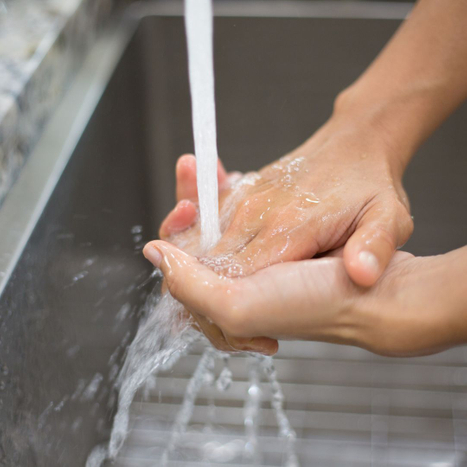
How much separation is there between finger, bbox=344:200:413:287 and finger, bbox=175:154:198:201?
0.77 ft

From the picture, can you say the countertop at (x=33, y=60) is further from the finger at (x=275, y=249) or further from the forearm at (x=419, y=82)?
the forearm at (x=419, y=82)

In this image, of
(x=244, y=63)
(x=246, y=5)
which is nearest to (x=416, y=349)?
(x=244, y=63)

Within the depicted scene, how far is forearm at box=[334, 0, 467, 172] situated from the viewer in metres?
0.68

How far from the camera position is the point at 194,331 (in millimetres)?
616

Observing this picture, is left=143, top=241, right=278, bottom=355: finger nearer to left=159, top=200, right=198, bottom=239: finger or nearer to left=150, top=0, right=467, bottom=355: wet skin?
left=150, top=0, right=467, bottom=355: wet skin

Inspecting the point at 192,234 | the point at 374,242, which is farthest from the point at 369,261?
the point at 192,234

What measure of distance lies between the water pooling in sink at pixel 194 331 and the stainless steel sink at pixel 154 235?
0.02 m

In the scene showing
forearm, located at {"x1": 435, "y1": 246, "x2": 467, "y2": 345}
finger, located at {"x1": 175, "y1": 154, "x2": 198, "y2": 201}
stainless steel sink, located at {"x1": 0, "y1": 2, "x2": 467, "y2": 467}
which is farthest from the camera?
finger, located at {"x1": 175, "y1": 154, "x2": 198, "y2": 201}

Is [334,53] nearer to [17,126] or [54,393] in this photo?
[17,126]

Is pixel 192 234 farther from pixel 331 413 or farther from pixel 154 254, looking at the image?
pixel 331 413

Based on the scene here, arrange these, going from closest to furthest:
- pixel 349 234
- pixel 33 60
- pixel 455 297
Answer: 1. pixel 455 297
2. pixel 349 234
3. pixel 33 60

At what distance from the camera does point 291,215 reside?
57 cm

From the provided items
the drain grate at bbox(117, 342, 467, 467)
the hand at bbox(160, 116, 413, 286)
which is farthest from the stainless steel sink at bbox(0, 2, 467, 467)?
the hand at bbox(160, 116, 413, 286)

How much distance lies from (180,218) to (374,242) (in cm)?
26
